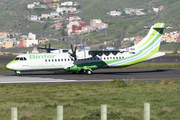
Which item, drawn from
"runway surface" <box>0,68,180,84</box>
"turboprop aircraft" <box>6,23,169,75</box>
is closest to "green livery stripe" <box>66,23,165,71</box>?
"turboprop aircraft" <box>6,23,169,75</box>

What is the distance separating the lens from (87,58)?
42.6m

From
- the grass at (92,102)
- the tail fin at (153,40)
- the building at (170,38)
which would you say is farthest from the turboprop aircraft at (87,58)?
the building at (170,38)

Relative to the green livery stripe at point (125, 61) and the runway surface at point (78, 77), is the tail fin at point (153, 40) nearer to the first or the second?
the green livery stripe at point (125, 61)

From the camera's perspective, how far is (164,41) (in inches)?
7505

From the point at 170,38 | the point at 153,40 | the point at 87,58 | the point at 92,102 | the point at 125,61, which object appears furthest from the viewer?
the point at 170,38

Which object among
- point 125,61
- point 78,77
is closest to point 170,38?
point 125,61

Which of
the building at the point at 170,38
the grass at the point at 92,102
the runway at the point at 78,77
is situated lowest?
the runway at the point at 78,77

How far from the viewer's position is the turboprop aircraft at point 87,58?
4038 cm

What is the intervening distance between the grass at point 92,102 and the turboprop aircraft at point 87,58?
10.9m

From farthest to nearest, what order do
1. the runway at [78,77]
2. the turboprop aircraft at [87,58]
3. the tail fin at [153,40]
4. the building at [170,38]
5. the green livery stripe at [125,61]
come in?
1. the building at [170,38]
2. the tail fin at [153,40]
3. the green livery stripe at [125,61]
4. the turboprop aircraft at [87,58]
5. the runway at [78,77]

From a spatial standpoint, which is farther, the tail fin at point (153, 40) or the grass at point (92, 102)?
the tail fin at point (153, 40)

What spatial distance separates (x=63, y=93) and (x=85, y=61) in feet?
60.7

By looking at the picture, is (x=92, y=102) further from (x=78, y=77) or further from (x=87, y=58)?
(x=87, y=58)

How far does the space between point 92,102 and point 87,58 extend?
22268 millimetres
